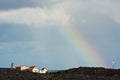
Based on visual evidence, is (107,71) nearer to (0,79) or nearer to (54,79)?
(54,79)

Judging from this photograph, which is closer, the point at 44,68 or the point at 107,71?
the point at 107,71

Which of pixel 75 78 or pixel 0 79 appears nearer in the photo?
pixel 0 79

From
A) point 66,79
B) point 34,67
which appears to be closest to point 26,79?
point 66,79

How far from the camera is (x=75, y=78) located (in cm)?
4156

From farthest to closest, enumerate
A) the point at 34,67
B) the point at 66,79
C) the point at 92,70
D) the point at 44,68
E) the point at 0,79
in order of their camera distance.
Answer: the point at 34,67
the point at 44,68
the point at 92,70
the point at 66,79
the point at 0,79

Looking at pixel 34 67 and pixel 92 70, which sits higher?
pixel 34 67

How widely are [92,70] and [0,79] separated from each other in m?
21.2

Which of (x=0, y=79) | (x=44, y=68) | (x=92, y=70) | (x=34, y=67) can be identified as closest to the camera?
(x=0, y=79)

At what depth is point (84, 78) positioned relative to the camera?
1666 inches

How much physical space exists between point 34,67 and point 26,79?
61.3 meters

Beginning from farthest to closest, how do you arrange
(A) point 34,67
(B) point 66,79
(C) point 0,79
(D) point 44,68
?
1. (A) point 34,67
2. (D) point 44,68
3. (B) point 66,79
4. (C) point 0,79

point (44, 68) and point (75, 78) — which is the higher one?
point (44, 68)

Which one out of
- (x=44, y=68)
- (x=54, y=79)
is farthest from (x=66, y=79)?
(x=44, y=68)

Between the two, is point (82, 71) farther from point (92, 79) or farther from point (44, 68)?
point (44, 68)
